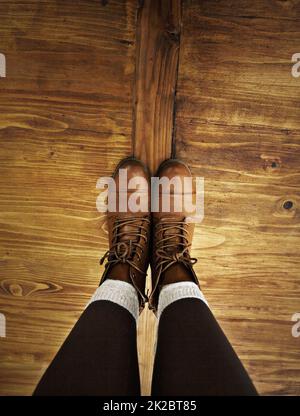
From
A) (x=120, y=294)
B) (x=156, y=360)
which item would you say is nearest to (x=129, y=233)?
(x=120, y=294)

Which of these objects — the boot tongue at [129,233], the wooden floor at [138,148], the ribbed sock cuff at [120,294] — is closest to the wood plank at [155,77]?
the wooden floor at [138,148]

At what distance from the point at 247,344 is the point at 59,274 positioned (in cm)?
59

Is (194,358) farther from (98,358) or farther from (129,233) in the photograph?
(129,233)

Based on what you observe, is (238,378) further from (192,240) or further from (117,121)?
(117,121)

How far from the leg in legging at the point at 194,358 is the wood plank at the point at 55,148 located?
0.38 m

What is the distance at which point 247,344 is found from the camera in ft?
3.13

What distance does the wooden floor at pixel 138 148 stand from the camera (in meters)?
0.77

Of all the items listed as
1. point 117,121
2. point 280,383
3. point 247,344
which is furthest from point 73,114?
point 280,383

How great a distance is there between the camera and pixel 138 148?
0.83 m

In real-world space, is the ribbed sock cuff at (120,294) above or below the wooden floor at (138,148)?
below

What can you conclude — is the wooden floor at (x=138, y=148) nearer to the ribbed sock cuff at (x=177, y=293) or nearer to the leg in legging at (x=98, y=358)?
the ribbed sock cuff at (x=177, y=293)

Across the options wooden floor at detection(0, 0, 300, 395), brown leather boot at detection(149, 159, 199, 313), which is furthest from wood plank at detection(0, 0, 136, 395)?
brown leather boot at detection(149, 159, 199, 313)

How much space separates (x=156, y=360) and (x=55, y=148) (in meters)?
0.56

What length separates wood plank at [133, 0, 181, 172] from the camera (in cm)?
76
